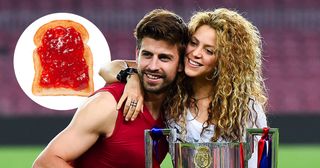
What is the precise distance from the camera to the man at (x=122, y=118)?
350 cm

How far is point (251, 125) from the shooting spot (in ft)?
12.1

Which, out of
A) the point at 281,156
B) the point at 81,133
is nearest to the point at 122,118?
the point at 81,133

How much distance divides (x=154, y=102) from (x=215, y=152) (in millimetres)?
734

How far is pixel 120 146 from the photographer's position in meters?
3.62

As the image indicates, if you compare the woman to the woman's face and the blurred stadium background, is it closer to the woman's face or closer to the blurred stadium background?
the woman's face

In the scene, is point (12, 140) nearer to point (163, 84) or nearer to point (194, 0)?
point (194, 0)

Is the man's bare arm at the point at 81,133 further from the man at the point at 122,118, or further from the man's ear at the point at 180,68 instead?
the man's ear at the point at 180,68

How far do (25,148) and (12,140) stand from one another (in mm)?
472

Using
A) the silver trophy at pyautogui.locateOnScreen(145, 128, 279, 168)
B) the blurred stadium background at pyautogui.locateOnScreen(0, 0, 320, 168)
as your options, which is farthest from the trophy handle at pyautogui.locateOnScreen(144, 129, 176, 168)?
the blurred stadium background at pyautogui.locateOnScreen(0, 0, 320, 168)

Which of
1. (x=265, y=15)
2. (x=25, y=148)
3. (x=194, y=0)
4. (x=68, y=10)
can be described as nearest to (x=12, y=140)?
(x=25, y=148)

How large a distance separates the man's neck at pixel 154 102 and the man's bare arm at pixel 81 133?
0.68 feet

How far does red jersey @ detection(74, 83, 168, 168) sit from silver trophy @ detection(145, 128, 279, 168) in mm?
499

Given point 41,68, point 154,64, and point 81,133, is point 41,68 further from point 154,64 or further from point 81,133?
point 154,64

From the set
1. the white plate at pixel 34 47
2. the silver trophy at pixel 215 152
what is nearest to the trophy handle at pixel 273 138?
the silver trophy at pixel 215 152
